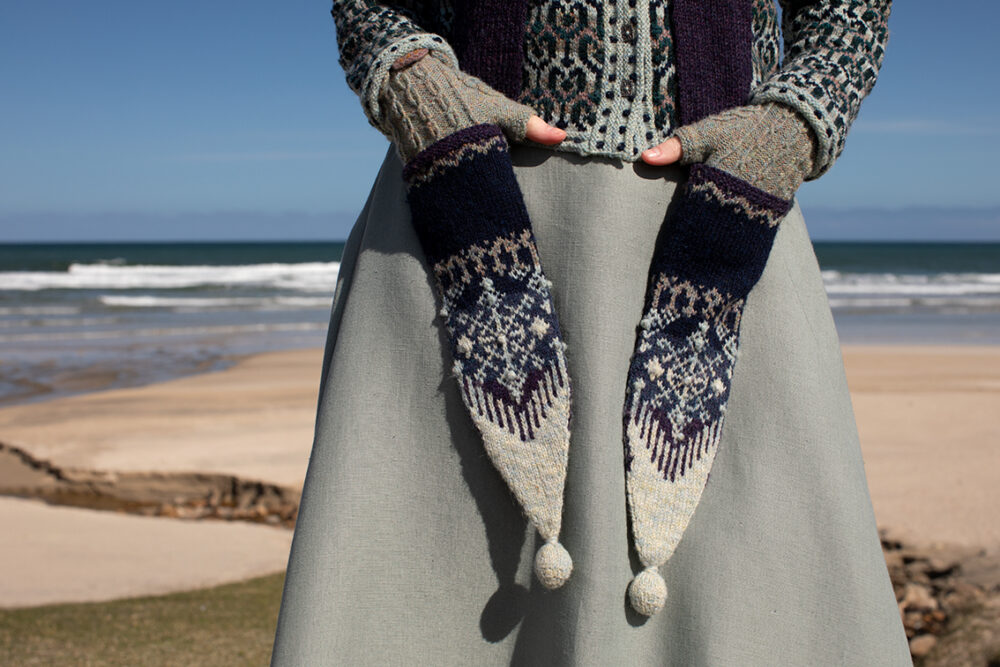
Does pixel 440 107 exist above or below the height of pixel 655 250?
above

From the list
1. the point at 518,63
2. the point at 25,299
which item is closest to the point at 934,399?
the point at 518,63

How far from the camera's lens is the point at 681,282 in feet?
3.19

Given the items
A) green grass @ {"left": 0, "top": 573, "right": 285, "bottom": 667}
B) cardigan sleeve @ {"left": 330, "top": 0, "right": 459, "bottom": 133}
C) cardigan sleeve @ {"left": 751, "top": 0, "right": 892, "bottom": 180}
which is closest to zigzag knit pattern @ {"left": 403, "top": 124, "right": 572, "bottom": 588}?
cardigan sleeve @ {"left": 330, "top": 0, "right": 459, "bottom": 133}

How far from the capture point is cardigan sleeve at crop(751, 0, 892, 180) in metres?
0.96

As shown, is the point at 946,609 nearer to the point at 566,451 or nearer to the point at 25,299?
the point at 566,451

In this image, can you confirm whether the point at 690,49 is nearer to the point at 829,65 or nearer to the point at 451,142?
the point at 829,65

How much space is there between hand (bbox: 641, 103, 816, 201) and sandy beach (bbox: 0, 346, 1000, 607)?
3082 mm

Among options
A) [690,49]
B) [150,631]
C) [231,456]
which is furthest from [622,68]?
[231,456]

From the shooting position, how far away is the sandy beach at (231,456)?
3.61 m

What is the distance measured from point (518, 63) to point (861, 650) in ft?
2.58

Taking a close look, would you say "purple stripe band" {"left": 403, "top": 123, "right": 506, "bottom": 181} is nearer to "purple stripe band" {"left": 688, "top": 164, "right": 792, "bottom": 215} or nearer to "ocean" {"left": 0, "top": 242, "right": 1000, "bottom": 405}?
"purple stripe band" {"left": 688, "top": 164, "right": 792, "bottom": 215}

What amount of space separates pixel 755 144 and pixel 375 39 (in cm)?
47

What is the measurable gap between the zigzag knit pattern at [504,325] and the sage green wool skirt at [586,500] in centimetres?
3

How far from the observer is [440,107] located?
3.20ft
